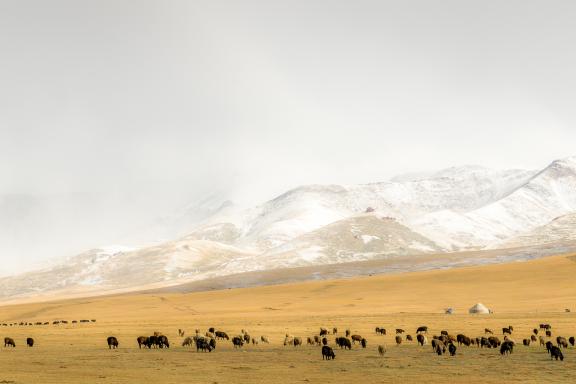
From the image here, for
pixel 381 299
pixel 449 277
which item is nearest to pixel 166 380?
pixel 381 299

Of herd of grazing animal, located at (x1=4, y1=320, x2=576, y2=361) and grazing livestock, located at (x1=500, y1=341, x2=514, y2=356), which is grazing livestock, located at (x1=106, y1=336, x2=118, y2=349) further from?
grazing livestock, located at (x1=500, y1=341, x2=514, y2=356)

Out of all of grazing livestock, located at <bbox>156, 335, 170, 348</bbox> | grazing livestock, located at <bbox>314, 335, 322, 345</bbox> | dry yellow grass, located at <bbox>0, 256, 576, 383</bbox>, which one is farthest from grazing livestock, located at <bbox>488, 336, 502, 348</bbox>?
grazing livestock, located at <bbox>156, 335, 170, 348</bbox>

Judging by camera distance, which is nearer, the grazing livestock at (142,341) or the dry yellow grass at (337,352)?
the dry yellow grass at (337,352)

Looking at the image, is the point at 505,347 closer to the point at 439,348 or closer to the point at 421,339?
the point at 439,348

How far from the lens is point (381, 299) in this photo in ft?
399

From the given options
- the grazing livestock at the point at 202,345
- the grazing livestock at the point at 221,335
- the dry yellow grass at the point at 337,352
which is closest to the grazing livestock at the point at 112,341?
the dry yellow grass at the point at 337,352

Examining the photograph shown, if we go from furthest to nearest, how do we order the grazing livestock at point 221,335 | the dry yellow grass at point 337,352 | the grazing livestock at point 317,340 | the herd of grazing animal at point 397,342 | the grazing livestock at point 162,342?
the grazing livestock at point 221,335 < the grazing livestock at point 317,340 < the grazing livestock at point 162,342 < the herd of grazing animal at point 397,342 < the dry yellow grass at point 337,352

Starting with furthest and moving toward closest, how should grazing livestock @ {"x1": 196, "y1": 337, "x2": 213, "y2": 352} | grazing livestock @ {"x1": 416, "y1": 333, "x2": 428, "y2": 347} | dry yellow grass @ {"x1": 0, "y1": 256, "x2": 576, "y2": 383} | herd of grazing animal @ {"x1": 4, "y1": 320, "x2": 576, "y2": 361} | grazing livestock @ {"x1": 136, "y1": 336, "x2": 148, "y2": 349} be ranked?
grazing livestock @ {"x1": 136, "y1": 336, "x2": 148, "y2": 349}, grazing livestock @ {"x1": 416, "y1": 333, "x2": 428, "y2": 347}, grazing livestock @ {"x1": 196, "y1": 337, "x2": 213, "y2": 352}, herd of grazing animal @ {"x1": 4, "y1": 320, "x2": 576, "y2": 361}, dry yellow grass @ {"x1": 0, "y1": 256, "x2": 576, "y2": 383}

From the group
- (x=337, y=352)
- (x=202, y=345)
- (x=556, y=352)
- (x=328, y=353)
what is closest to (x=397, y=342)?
(x=337, y=352)

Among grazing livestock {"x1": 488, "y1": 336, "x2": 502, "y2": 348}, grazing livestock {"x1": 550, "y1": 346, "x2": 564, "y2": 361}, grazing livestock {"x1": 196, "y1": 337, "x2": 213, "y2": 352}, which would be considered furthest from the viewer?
grazing livestock {"x1": 196, "y1": 337, "x2": 213, "y2": 352}

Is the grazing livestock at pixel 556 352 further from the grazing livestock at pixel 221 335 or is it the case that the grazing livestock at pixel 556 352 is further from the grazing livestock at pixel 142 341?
the grazing livestock at pixel 142 341

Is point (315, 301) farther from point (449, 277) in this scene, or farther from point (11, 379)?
point (11, 379)

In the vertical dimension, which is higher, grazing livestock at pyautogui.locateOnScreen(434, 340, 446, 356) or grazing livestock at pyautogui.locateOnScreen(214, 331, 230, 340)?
grazing livestock at pyautogui.locateOnScreen(214, 331, 230, 340)

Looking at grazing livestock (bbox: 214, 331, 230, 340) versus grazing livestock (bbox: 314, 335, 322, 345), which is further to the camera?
grazing livestock (bbox: 214, 331, 230, 340)
